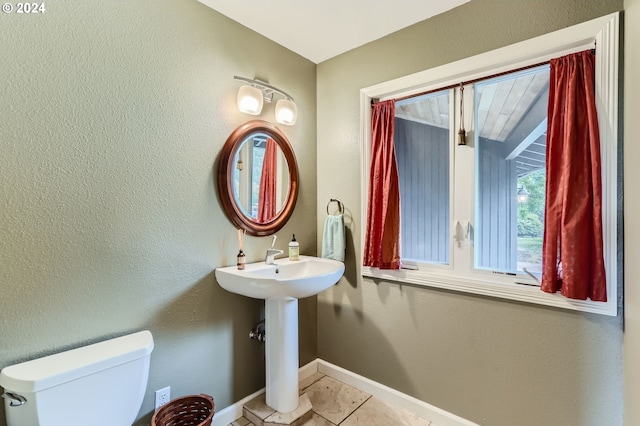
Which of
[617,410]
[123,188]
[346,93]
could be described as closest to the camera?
[617,410]

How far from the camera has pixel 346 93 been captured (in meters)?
2.29

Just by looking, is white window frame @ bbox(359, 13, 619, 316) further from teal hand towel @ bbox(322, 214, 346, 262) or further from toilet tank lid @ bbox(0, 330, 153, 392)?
toilet tank lid @ bbox(0, 330, 153, 392)

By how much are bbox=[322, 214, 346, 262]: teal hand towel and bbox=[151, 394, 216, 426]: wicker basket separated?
114cm

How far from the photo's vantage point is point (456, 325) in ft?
5.87

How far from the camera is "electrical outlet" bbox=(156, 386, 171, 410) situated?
61.4 inches

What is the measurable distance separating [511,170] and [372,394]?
1.72 m

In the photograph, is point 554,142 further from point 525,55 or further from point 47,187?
point 47,187

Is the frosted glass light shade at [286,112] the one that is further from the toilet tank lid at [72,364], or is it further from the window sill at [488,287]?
the toilet tank lid at [72,364]

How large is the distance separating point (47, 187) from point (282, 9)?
154 cm

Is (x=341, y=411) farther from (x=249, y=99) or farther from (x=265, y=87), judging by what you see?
(x=265, y=87)

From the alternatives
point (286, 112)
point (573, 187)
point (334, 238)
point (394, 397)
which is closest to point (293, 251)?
point (334, 238)

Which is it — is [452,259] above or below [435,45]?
below

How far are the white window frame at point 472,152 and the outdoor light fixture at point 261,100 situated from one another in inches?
20.1

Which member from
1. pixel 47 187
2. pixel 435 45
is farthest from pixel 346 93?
pixel 47 187
